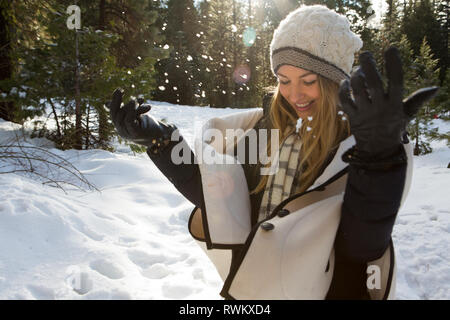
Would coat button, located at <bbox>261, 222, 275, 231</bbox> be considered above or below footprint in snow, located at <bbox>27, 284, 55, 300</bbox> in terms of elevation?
above

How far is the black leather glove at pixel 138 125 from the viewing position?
1384 millimetres

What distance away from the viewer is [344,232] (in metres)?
1.08

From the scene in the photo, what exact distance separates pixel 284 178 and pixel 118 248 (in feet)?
6.78

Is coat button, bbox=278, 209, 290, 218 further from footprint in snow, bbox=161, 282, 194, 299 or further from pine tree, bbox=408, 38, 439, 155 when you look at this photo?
pine tree, bbox=408, 38, 439, 155

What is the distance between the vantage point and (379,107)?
85 cm

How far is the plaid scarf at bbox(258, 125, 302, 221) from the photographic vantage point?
1.43 meters

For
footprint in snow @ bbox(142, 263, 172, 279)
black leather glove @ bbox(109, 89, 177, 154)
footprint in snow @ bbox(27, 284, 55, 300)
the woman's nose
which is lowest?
footprint in snow @ bbox(142, 263, 172, 279)

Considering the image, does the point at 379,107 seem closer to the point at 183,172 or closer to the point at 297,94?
the point at 297,94

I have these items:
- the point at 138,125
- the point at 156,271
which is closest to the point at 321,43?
the point at 138,125

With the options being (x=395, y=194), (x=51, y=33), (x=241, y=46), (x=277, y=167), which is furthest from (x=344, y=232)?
(x=241, y=46)

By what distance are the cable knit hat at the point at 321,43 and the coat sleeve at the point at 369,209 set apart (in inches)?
23.6

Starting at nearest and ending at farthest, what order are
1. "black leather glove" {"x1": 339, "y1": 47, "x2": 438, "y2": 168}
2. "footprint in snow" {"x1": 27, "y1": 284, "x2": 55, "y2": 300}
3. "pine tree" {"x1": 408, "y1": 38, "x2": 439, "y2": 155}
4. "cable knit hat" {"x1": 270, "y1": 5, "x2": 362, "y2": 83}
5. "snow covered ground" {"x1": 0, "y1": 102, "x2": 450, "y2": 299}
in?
"black leather glove" {"x1": 339, "y1": 47, "x2": 438, "y2": 168}, "cable knit hat" {"x1": 270, "y1": 5, "x2": 362, "y2": 83}, "footprint in snow" {"x1": 27, "y1": 284, "x2": 55, "y2": 300}, "snow covered ground" {"x1": 0, "y1": 102, "x2": 450, "y2": 299}, "pine tree" {"x1": 408, "y1": 38, "x2": 439, "y2": 155}

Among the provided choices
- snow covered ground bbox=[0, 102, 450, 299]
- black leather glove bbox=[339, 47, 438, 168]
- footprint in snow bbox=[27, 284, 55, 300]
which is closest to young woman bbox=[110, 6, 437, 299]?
black leather glove bbox=[339, 47, 438, 168]
